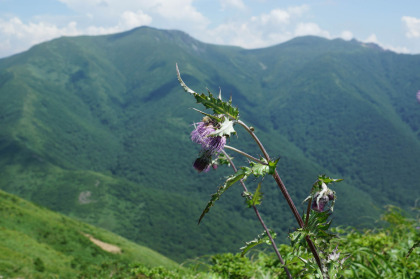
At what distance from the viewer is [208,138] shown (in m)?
2.71

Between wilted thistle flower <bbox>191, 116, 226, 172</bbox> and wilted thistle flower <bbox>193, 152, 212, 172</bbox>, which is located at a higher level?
wilted thistle flower <bbox>191, 116, 226, 172</bbox>

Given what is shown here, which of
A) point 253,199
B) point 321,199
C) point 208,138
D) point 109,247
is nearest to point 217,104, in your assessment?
point 208,138

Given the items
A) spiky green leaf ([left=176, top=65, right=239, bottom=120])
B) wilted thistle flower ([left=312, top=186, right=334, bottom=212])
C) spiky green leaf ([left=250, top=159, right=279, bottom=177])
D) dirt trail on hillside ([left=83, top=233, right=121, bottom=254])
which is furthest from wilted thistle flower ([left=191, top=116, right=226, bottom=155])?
dirt trail on hillside ([left=83, top=233, right=121, bottom=254])

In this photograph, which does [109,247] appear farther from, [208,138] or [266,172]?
[266,172]

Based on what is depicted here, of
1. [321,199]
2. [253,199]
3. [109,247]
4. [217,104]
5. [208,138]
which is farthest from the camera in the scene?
[109,247]

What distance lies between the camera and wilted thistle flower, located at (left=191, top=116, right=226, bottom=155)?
2.73m

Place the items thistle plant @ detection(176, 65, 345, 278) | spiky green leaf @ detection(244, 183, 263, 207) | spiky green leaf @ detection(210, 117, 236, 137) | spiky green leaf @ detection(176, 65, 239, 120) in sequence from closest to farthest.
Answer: spiky green leaf @ detection(210, 117, 236, 137) → thistle plant @ detection(176, 65, 345, 278) → spiky green leaf @ detection(176, 65, 239, 120) → spiky green leaf @ detection(244, 183, 263, 207)

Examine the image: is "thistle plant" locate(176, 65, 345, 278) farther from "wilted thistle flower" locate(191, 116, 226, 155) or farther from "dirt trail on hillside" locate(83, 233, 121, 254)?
"dirt trail on hillside" locate(83, 233, 121, 254)

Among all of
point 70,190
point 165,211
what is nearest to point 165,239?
point 165,211

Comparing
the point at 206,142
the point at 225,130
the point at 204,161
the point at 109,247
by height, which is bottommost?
the point at 109,247

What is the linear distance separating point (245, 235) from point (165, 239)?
3339 centimetres

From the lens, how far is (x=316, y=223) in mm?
2828

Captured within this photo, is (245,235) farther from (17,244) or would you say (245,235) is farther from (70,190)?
(17,244)

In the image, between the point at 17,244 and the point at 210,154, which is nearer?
the point at 210,154
